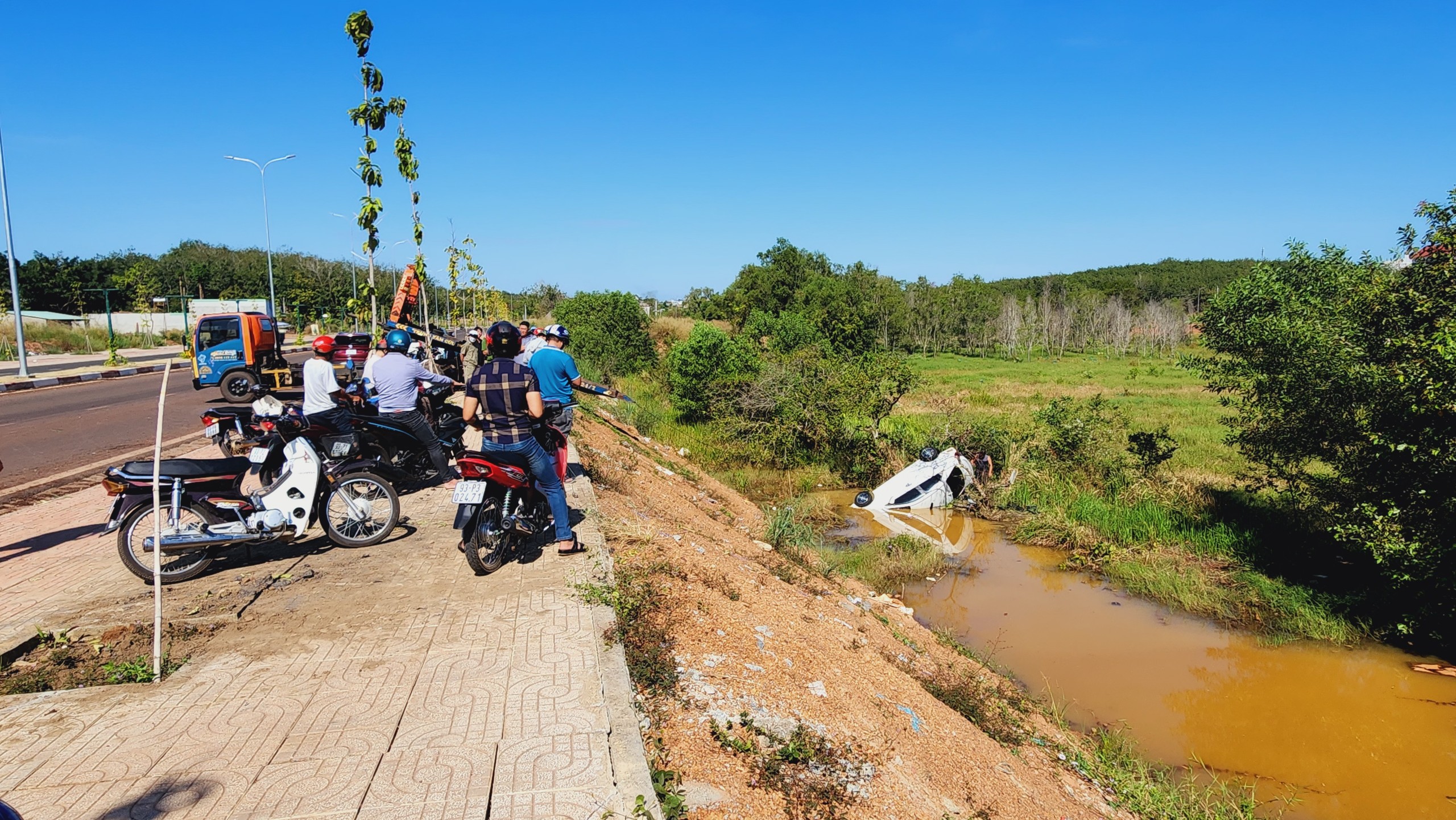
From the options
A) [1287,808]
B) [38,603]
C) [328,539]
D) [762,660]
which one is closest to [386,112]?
[328,539]

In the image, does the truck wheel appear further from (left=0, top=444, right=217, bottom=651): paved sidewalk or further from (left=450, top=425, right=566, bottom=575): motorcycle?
(left=450, top=425, right=566, bottom=575): motorcycle

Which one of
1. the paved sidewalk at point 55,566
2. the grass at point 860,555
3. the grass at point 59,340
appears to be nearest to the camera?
the paved sidewalk at point 55,566

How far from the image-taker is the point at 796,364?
1836 centimetres

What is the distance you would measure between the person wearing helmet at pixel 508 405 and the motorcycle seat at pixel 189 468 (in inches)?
66.4

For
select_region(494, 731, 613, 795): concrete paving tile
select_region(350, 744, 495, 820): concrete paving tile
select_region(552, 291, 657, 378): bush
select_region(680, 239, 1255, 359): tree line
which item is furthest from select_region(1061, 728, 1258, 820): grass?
select_region(680, 239, 1255, 359): tree line

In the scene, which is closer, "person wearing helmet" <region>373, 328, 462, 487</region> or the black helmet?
the black helmet

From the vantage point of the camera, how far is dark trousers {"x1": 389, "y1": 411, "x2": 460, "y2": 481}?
739 centimetres

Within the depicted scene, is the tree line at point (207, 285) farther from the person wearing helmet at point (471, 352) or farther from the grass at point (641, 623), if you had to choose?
the grass at point (641, 623)

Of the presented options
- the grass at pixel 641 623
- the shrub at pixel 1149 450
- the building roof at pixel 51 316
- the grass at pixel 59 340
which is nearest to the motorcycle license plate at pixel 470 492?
the grass at pixel 641 623

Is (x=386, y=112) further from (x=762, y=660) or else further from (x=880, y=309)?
(x=880, y=309)

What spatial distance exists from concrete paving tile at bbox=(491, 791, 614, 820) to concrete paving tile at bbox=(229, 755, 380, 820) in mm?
576

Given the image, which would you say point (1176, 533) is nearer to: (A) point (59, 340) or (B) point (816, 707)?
(B) point (816, 707)

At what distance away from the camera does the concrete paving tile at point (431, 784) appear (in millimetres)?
3041

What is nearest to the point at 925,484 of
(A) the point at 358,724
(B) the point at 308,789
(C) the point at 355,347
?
(C) the point at 355,347
